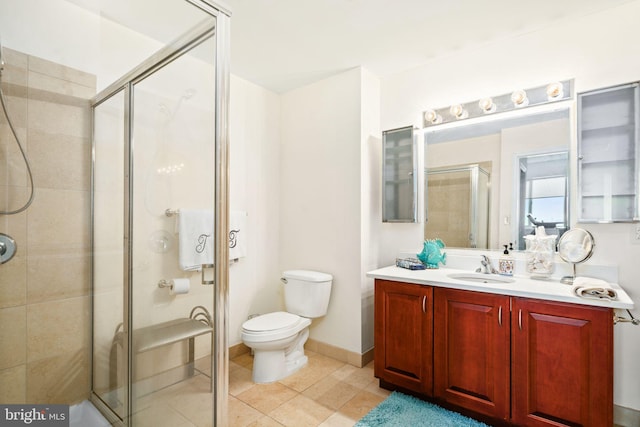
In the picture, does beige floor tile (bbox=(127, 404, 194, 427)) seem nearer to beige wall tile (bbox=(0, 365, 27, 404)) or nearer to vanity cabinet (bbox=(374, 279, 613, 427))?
beige wall tile (bbox=(0, 365, 27, 404))

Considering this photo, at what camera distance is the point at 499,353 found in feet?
5.84

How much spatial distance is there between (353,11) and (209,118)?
1187mm

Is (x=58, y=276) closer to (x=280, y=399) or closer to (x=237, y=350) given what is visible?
(x=280, y=399)

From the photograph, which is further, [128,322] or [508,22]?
[508,22]

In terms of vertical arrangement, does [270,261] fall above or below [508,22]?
below

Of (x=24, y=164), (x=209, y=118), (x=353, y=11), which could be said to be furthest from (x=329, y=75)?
(x=24, y=164)

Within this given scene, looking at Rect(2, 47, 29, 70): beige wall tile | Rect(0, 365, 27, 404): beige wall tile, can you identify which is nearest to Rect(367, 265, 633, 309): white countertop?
Rect(0, 365, 27, 404): beige wall tile

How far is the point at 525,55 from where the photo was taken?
2170 mm

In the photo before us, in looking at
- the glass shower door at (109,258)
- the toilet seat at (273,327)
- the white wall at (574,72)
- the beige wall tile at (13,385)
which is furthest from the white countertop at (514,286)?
the beige wall tile at (13,385)

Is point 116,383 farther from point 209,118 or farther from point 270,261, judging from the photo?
point 270,261

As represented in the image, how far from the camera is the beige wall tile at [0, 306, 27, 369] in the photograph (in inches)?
51.5

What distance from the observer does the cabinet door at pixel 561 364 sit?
4.99 feet
